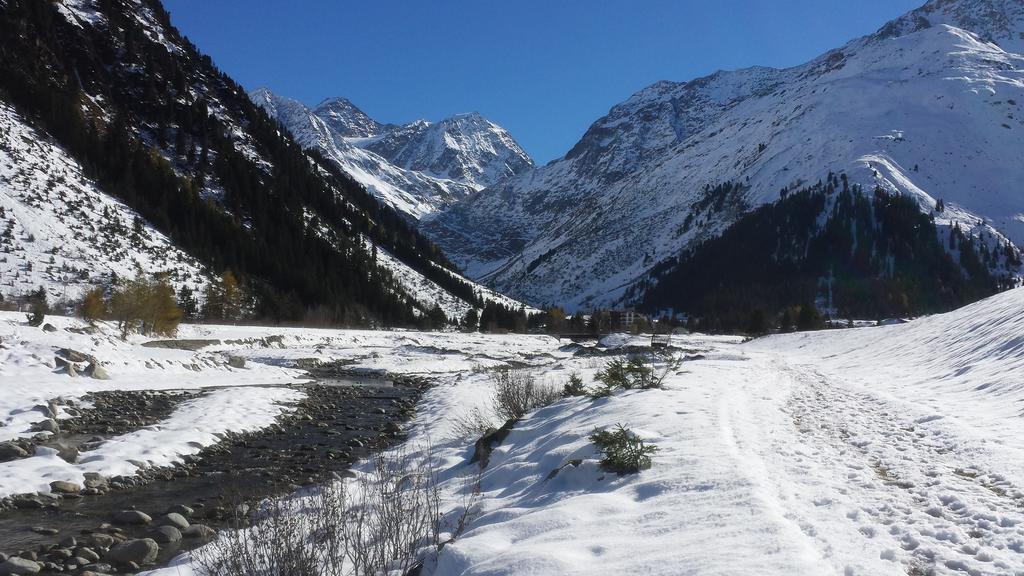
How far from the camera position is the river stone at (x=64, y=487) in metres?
11.2

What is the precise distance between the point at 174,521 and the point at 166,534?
634 mm

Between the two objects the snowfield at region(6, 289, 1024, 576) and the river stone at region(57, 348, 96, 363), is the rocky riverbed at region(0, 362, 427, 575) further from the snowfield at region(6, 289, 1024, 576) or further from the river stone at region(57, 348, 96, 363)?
the river stone at region(57, 348, 96, 363)

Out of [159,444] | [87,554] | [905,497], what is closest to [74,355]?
[159,444]

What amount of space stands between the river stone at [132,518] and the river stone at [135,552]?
1.42 metres

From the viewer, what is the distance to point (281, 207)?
10344 cm

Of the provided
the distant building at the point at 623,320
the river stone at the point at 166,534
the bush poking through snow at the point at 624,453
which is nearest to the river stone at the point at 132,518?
the river stone at the point at 166,534

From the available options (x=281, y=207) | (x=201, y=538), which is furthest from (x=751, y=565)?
(x=281, y=207)

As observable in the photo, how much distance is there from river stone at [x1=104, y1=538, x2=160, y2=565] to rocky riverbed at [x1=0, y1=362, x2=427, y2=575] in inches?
0.6

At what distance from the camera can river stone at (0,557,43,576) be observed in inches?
307

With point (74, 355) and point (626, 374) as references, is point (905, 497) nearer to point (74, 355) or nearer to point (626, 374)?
point (626, 374)

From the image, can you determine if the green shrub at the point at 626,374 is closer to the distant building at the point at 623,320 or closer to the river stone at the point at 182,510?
the river stone at the point at 182,510

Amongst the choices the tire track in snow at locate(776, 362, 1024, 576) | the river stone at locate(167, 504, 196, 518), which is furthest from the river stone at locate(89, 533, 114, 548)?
the tire track in snow at locate(776, 362, 1024, 576)

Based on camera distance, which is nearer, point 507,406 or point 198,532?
point 198,532

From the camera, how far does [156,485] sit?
1227 cm
